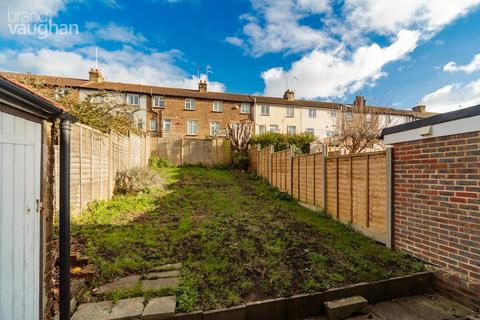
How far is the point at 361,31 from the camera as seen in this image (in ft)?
32.7

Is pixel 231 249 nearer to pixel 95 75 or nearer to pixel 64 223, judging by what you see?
pixel 64 223

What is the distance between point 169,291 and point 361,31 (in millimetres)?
12125

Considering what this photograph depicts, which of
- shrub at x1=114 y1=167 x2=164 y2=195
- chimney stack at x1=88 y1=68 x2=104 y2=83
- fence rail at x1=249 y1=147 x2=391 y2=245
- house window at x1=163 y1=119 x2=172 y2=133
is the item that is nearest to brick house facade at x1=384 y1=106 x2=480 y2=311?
fence rail at x1=249 y1=147 x2=391 y2=245

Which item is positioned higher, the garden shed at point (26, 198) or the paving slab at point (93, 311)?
the garden shed at point (26, 198)

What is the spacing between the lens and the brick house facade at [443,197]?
10.0 feet

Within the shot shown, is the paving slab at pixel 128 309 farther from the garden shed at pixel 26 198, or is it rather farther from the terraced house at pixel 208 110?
the terraced house at pixel 208 110

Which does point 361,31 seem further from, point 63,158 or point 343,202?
point 63,158

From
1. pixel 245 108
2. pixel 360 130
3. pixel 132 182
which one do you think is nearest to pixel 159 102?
pixel 245 108

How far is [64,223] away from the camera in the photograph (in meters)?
2.34

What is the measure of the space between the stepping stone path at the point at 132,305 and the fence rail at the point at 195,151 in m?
14.9

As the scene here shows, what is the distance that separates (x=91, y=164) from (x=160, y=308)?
16.6 feet

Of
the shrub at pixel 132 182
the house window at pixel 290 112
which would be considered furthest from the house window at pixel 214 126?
the shrub at pixel 132 182

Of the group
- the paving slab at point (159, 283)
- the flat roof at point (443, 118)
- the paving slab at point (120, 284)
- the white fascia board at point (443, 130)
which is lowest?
the paving slab at point (120, 284)

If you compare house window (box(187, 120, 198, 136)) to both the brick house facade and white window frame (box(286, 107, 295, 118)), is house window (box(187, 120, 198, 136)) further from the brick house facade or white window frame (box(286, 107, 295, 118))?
the brick house facade
